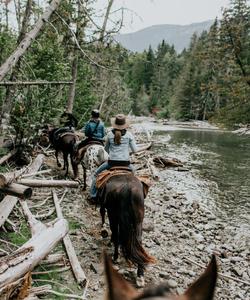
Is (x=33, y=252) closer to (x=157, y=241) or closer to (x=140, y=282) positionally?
(x=140, y=282)

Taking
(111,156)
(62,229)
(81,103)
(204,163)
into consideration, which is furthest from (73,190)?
(81,103)

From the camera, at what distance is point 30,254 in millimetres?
5324

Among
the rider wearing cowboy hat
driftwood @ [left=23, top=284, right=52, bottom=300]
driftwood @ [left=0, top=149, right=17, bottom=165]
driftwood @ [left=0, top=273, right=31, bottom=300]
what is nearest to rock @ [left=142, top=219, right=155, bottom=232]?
the rider wearing cowboy hat

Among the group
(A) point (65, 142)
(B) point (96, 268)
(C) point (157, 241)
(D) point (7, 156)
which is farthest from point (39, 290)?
(A) point (65, 142)

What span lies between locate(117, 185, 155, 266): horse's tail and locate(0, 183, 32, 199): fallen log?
5.41ft

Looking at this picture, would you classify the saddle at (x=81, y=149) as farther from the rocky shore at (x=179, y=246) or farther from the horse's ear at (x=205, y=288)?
the horse's ear at (x=205, y=288)

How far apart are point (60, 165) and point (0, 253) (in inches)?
359

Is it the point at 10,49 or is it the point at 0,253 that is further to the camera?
the point at 10,49

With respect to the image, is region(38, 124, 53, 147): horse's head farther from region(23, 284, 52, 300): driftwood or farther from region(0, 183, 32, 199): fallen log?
region(23, 284, 52, 300): driftwood

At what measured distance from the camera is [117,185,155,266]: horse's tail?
20.8ft

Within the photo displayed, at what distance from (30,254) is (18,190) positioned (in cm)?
137

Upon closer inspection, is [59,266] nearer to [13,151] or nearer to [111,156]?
[111,156]

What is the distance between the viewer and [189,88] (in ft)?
262

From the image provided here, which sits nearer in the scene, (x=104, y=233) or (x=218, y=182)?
(x=104, y=233)
